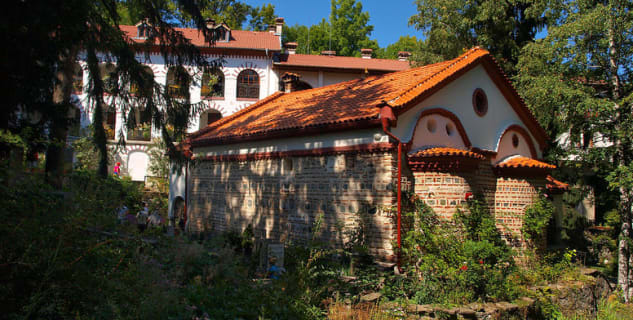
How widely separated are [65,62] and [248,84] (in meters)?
17.0

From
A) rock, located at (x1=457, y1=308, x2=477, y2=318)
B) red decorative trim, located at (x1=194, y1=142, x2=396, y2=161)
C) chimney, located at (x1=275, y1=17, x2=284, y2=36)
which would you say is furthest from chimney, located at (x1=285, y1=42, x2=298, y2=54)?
rock, located at (x1=457, y1=308, x2=477, y2=318)

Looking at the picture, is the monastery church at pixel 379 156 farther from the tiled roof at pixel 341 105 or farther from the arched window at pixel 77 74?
the arched window at pixel 77 74

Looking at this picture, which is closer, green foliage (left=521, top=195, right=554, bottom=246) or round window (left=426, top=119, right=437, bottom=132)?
round window (left=426, top=119, right=437, bottom=132)

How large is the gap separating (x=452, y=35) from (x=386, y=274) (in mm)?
12046

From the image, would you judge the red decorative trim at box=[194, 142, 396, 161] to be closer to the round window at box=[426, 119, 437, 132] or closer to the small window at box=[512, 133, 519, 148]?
the round window at box=[426, 119, 437, 132]

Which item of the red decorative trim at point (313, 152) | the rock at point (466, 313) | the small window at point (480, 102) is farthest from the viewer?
the small window at point (480, 102)

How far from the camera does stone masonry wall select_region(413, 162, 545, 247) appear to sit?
360 inches

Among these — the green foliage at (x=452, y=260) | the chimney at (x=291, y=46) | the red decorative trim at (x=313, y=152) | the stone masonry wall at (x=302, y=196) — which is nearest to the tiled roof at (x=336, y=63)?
the chimney at (x=291, y=46)

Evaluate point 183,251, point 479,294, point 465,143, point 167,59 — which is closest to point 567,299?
point 479,294

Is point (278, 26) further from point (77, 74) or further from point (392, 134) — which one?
point (392, 134)

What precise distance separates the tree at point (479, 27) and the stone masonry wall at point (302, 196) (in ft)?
31.4

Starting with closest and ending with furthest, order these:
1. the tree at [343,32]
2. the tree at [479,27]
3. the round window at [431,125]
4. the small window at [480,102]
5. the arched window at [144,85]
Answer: the round window at [431,125]
the arched window at [144,85]
the small window at [480,102]
the tree at [479,27]
the tree at [343,32]

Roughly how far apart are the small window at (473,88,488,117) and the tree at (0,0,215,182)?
6.43 m

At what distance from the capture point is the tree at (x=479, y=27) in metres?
16.4
